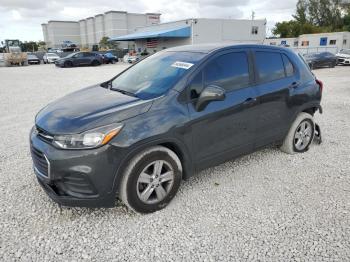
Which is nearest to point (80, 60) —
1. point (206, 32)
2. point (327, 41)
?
point (206, 32)

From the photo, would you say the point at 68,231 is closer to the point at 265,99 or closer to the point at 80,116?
the point at 80,116

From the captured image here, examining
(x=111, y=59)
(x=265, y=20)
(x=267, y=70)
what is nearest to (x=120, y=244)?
(x=267, y=70)

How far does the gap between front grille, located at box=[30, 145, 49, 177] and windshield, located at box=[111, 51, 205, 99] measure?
1.19m

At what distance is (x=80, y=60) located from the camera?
29469mm

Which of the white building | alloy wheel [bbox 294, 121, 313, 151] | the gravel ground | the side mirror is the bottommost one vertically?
the gravel ground

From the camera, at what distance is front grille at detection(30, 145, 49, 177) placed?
2918mm

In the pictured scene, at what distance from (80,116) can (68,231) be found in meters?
1.15

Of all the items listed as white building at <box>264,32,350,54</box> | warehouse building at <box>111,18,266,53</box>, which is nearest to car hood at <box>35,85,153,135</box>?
warehouse building at <box>111,18,266,53</box>

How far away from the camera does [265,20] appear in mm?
41781

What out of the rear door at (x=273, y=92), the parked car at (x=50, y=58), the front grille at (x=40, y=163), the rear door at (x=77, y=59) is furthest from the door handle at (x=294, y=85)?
the parked car at (x=50, y=58)

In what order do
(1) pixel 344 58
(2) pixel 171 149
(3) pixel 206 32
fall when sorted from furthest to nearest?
1. (3) pixel 206 32
2. (1) pixel 344 58
3. (2) pixel 171 149

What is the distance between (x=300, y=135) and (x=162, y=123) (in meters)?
2.74

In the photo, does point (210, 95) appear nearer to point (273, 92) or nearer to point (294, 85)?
point (273, 92)

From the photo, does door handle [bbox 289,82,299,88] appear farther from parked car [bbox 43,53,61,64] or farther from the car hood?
parked car [bbox 43,53,61,64]
